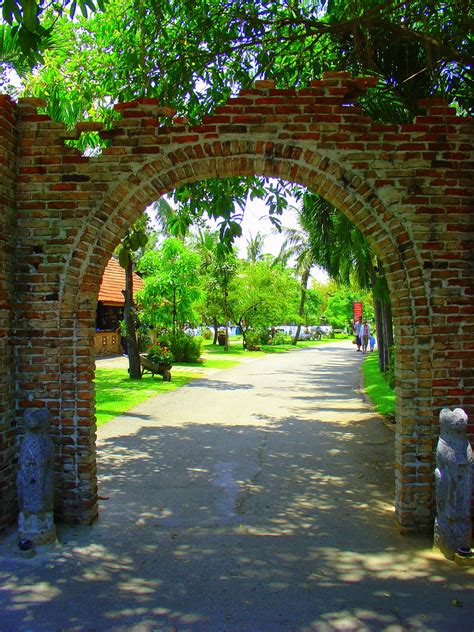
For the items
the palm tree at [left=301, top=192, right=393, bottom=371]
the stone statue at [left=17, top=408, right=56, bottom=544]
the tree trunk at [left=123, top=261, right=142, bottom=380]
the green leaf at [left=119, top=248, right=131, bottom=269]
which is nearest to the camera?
the stone statue at [left=17, top=408, right=56, bottom=544]

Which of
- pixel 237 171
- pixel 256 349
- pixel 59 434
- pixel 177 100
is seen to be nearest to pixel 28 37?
pixel 237 171

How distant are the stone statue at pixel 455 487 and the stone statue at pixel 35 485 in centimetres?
330

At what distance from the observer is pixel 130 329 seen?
655 inches

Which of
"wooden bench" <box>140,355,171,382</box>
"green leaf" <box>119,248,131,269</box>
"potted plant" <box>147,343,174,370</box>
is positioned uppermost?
"green leaf" <box>119,248,131,269</box>

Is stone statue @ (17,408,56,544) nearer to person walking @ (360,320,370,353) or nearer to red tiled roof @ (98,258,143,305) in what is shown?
red tiled roof @ (98,258,143,305)

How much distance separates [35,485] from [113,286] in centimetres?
2292

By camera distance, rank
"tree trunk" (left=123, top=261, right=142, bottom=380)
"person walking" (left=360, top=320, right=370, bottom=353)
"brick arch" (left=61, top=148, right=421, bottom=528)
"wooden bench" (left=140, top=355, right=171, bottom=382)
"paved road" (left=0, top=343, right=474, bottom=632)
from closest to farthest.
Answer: "paved road" (left=0, top=343, right=474, bottom=632), "brick arch" (left=61, top=148, right=421, bottom=528), "tree trunk" (left=123, top=261, right=142, bottom=380), "wooden bench" (left=140, top=355, right=171, bottom=382), "person walking" (left=360, top=320, right=370, bottom=353)

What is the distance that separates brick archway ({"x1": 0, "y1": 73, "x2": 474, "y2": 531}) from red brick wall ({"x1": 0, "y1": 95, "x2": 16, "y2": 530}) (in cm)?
2

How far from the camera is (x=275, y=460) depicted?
7.71m

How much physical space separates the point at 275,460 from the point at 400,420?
125 inches

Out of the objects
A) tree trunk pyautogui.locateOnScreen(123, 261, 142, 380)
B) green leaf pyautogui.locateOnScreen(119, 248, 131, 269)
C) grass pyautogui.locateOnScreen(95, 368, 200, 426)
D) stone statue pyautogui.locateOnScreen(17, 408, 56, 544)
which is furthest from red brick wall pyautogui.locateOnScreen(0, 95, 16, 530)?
tree trunk pyautogui.locateOnScreen(123, 261, 142, 380)

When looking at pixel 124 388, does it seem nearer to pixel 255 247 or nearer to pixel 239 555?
pixel 239 555

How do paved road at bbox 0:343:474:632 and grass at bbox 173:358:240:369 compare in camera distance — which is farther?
grass at bbox 173:358:240:369

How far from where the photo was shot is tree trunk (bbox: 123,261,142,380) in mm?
16641
